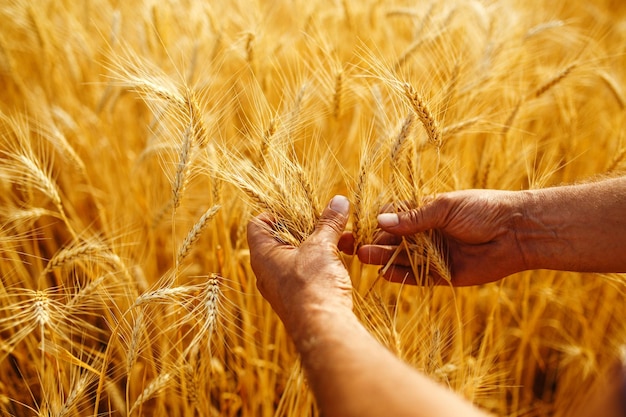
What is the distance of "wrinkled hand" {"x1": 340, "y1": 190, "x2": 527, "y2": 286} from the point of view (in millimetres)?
1410

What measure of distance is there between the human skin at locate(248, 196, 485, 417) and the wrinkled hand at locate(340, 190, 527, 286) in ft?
0.70

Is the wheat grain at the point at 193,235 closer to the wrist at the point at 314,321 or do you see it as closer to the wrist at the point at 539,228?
the wrist at the point at 314,321

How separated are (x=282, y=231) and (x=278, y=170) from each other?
8.9 inches

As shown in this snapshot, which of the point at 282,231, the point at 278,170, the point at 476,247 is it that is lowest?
the point at 476,247

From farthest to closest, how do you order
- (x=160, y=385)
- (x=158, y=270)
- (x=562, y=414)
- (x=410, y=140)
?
(x=158, y=270), (x=562, y=414), (x=410, y=140), (x=160, y=385)

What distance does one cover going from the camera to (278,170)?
147 centimetres

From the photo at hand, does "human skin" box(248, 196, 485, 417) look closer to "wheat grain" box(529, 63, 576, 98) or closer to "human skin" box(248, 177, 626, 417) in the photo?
"human skin" box(248, 177, 626, 417)

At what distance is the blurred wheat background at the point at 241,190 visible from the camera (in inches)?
54.8

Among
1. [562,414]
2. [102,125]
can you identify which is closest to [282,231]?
[102,125]

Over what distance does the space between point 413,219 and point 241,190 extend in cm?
54

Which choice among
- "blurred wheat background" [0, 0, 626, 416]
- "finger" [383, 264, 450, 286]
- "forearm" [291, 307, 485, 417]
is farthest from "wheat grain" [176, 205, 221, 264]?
"finger" [383, 264, 450, 286]

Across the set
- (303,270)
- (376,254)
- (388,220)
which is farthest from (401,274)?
(303,270)

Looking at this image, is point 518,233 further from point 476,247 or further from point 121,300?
point 121,300

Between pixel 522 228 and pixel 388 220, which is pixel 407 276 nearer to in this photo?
pixel 388 220
